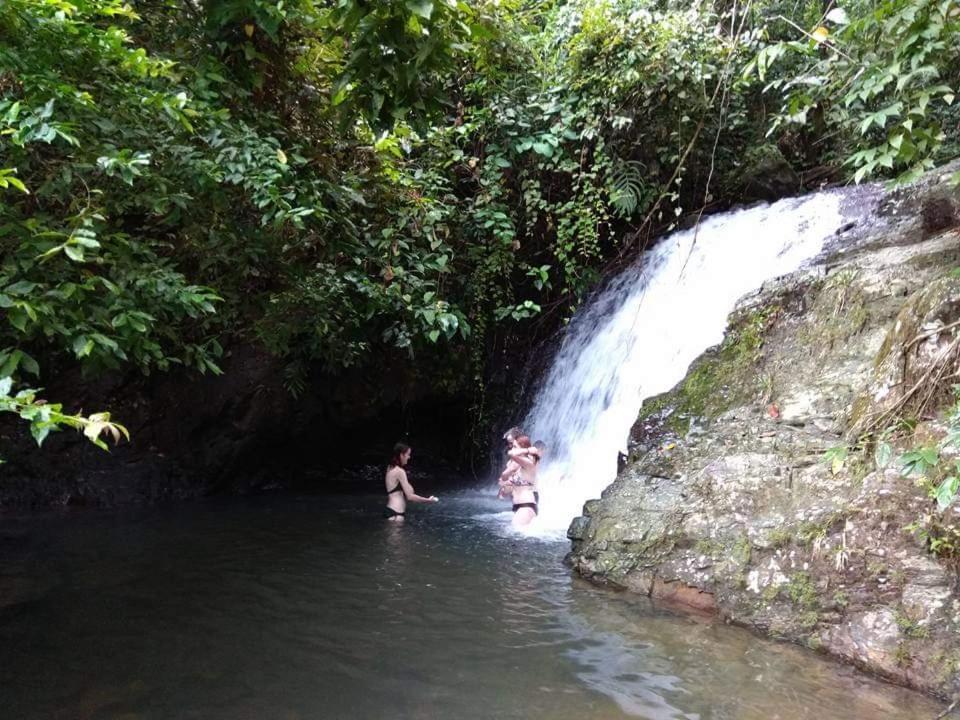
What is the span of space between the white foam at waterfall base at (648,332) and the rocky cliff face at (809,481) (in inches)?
61.6

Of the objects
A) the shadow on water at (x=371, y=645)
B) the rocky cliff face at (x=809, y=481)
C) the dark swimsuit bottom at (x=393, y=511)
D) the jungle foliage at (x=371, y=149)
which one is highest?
the jungle foliage at (x=371, y=149)

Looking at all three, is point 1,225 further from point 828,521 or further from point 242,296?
point 828,521

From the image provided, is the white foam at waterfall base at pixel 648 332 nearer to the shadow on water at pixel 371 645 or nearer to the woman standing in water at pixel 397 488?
the woman standing in water at pixel 397 488

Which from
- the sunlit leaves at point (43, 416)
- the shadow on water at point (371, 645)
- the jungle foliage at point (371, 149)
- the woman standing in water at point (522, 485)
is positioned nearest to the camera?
the sunlit leaves at point (43, 416)

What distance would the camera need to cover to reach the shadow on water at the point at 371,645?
3438 mm

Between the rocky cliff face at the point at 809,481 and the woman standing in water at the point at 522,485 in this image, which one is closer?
the rocky cliff face at the point at 809,481

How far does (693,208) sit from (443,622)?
8.29m

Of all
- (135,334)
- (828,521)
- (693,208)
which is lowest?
(828,521)

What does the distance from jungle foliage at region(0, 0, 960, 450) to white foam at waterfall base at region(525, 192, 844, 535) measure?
95cm

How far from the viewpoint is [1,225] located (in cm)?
325

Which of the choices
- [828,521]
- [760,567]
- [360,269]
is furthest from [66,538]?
[828,521]

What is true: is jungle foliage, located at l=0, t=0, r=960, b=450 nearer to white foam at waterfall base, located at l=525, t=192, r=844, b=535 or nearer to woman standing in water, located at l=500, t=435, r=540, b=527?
white foam at waterfall base, located at l=525, t=192, r=844, b=535

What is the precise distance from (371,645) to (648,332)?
5.90 m

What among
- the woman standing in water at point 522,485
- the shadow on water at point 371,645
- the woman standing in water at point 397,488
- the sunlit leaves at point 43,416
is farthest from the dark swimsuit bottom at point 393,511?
the sunlit leaves at point 43,416
